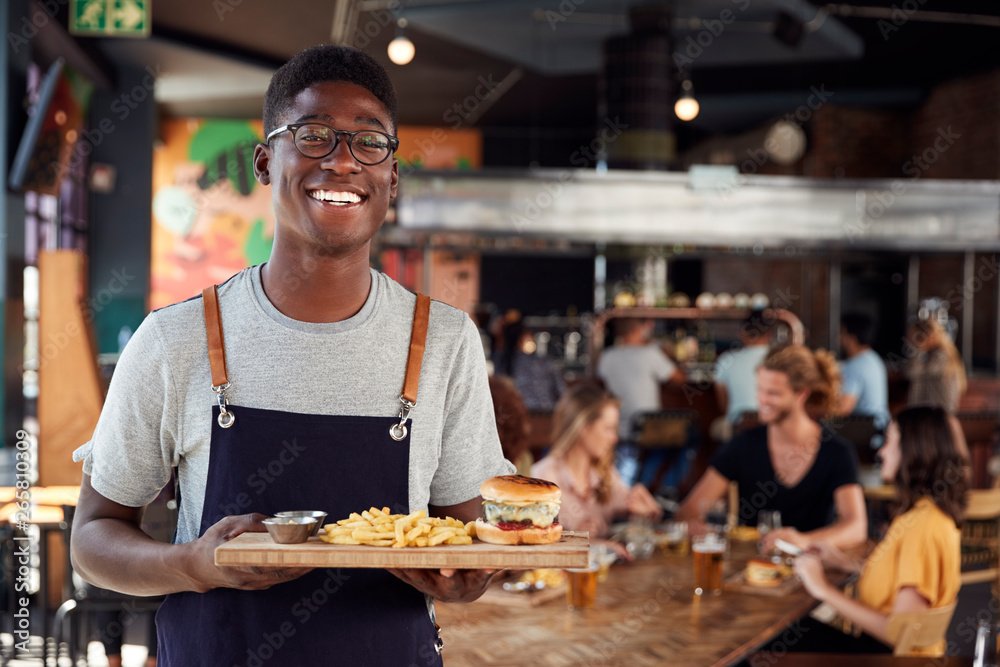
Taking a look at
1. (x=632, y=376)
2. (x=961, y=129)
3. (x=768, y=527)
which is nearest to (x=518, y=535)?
(x=768, y=527)

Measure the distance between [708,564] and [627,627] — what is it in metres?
0.48

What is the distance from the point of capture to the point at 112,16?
23.1 ft

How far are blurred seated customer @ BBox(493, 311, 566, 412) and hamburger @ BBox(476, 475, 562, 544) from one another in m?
5.59

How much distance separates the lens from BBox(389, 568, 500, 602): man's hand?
4.10 feet

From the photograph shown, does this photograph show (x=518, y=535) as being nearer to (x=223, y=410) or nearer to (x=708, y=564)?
(x=223, y=410)

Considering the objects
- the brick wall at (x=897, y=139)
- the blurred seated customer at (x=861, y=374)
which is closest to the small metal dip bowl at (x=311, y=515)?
the blurred seated customer at (x=861, y=374)

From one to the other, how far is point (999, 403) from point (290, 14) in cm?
654

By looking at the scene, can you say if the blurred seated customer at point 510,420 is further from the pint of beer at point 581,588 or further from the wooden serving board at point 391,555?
the wooden serving board at point 391,555

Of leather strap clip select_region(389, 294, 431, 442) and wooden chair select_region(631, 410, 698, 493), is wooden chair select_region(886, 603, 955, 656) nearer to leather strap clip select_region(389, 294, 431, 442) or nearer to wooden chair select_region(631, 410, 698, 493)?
leather strap clip select_region(389, 294, 431, 442)

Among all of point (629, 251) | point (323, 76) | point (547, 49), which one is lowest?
point (323, 76)

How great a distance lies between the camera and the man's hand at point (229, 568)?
1139 mm

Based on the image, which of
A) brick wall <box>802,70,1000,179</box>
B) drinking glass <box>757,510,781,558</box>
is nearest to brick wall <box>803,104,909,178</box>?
brick wall <box>802,70,1000,179</box>

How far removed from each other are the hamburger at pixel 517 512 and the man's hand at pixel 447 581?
5 centimetres

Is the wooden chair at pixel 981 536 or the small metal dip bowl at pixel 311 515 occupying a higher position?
the small metal dip bowl at pixel 311 515
